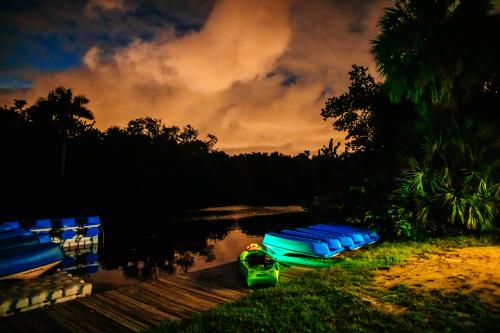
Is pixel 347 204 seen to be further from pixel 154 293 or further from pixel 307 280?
pixel 154 293

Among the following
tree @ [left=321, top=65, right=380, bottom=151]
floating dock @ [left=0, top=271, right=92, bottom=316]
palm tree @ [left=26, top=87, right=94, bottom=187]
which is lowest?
floating dock @ [left=0, top=271, right=92, bottom=316]

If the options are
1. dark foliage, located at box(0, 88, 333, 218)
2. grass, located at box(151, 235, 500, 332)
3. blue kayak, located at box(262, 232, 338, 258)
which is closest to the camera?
grass, located at box(151, 235, 500, 332)

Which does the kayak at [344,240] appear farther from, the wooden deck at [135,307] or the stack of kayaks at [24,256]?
the stack of kayaks at [24,256]

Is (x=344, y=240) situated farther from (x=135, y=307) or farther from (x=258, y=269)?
(x=135, y=307)

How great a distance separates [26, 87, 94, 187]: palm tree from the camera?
37688 millimetres

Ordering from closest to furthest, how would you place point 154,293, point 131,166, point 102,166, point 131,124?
point 154,293 < point 102,166 < point 131,166 < point 131,124

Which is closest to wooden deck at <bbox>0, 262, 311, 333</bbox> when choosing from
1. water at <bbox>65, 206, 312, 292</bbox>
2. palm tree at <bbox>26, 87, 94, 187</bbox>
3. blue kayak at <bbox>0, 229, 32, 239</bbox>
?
water at <bbox>65, 206, 312, 292</bbox>

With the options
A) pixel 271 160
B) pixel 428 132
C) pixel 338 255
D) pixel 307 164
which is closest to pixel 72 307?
pixel 338 255

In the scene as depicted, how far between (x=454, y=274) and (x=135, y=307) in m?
7.35

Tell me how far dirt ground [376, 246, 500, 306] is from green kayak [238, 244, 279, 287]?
8.00ft

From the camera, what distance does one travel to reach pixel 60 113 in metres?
38.6

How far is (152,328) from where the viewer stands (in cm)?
538

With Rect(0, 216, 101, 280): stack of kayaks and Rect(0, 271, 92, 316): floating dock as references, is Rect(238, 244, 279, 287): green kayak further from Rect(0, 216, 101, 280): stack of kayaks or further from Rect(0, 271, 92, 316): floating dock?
Rect(0, 216, 101, 280): stack of kayaks

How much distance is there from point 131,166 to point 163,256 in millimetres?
36266
